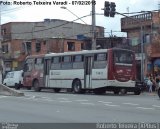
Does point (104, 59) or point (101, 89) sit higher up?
point (104, 59)

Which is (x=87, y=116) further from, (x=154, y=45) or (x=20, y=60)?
(x=20, y=60)

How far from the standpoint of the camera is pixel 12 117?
1723 cm

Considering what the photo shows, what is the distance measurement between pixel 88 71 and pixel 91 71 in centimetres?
40

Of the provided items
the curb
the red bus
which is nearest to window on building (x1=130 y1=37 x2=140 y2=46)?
the red bus

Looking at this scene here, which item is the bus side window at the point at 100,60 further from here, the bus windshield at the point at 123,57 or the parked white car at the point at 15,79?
the parked white car at the point at 15,79

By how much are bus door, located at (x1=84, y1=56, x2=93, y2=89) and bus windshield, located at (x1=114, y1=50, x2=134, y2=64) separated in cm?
208

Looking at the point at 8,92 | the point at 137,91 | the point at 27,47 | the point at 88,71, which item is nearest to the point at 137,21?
the point at 137,91

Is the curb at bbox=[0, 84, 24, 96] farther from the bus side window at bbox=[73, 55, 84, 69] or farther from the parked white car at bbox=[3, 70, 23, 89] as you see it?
the parked white car at bbox=[3, 70, 23, 89]

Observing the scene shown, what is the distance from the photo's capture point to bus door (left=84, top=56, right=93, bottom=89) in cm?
3456

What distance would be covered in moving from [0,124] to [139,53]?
36.8 metres

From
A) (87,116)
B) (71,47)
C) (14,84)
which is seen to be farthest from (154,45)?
(87,116)

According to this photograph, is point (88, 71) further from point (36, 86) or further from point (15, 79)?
point (15, 79)

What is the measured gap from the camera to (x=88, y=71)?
3469cm

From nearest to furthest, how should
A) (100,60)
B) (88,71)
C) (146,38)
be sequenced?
(100,60)
(88,71)
(146,38)
